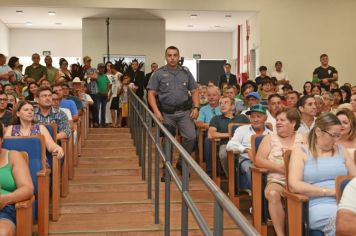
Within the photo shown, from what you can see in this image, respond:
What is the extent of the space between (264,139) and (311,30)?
31.4 feet

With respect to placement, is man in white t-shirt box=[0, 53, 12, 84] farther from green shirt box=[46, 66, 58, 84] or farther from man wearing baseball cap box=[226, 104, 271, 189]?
man wearing baseball cap box=[226, 104, 271, 189]

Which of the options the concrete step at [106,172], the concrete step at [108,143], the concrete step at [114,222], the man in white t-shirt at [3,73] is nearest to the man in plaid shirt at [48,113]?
the concrete step at [114,222]

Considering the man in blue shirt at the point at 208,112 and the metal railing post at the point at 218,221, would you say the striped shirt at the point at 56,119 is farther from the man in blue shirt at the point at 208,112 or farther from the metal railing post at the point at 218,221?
the metal railing post at the point at 218,221

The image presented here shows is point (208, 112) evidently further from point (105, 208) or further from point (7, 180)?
point (7, 180)

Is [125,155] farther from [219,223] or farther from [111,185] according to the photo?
[219,223]

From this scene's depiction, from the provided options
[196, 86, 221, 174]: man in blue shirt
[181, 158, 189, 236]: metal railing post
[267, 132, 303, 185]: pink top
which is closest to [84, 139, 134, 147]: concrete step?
[196, 86, 221, 174]: man in blue shirt

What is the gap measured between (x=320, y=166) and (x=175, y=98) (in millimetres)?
2704

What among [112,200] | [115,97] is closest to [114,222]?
[112,200]

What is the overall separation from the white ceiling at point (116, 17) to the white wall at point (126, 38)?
1.01 ft

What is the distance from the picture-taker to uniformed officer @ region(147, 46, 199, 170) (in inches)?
240

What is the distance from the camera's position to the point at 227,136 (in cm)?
568

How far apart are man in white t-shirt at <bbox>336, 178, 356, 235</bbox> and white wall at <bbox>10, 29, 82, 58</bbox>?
682 inches

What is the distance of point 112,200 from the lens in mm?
5531

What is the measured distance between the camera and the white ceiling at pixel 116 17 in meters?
14.0
